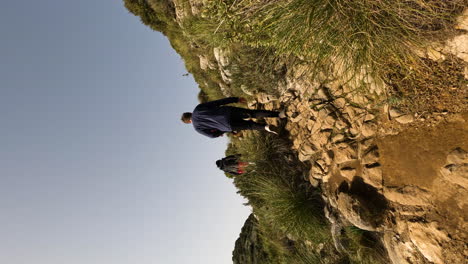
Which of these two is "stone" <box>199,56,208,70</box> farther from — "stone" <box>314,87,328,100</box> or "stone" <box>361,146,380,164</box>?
"stone" <box>361,146,380,164</box>

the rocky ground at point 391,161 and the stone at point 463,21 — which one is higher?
the stone at point 463,21

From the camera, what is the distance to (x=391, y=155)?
304 centimetres

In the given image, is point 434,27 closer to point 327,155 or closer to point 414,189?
point 414,189

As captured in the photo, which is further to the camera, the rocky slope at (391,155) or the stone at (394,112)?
the stone at (394,112)

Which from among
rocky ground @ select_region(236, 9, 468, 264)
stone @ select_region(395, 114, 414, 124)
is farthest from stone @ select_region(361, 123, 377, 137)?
stone @ select_region(395, 114, 414, 124)

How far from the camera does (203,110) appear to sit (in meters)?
5.05

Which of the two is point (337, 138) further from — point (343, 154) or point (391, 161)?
point (391, 161)

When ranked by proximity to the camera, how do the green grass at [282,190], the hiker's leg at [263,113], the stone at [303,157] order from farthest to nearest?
the hiker's leg at [263,113] < the green grass at [282,190] < the stone at [303,157]

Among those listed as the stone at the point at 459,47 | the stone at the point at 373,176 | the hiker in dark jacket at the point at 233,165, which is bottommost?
the stone at the point at 373,176

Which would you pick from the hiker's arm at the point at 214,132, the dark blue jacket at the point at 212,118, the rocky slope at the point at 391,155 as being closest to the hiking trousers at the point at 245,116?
the dark blue jacket at the point at 212,118

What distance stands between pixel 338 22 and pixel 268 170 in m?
3.21

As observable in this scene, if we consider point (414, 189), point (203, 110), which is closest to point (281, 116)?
point (203, 110)

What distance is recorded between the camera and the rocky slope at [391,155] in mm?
2434

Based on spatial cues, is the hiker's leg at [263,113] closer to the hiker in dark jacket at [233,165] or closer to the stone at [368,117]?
the hiker in dark jacket at [233,165]
